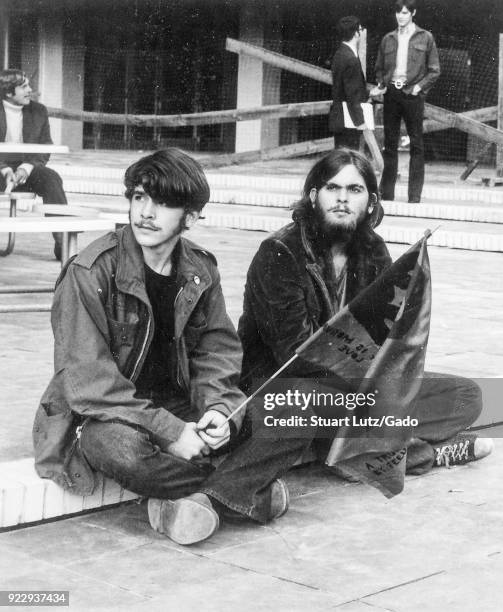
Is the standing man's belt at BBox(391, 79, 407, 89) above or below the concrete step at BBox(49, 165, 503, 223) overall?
above

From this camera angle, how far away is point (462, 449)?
4.53 meters

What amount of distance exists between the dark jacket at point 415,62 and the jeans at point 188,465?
→ 8.53 metres

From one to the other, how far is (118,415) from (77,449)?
200mm

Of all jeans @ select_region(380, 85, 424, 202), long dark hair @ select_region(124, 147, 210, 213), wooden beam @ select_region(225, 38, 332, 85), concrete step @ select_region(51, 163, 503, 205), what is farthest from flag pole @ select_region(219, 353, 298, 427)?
wooden beam @ select_region(225, 38, 332, 85)

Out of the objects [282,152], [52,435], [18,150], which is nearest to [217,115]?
[282,152]

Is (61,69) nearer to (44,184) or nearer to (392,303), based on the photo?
(44,184)

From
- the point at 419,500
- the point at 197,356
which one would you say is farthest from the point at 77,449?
the point at 419,500

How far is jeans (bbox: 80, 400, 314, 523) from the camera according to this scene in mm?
3594

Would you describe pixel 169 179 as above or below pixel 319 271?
above

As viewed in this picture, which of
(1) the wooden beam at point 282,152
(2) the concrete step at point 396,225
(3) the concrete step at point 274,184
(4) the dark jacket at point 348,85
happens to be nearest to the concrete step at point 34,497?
(2) the concrete step at point 396,225

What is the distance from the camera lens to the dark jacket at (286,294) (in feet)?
13.6

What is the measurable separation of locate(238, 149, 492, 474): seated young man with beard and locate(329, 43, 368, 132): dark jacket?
807cm

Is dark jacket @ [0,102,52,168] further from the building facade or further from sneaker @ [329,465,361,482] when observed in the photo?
the building facade

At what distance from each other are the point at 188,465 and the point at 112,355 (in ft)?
1.22
